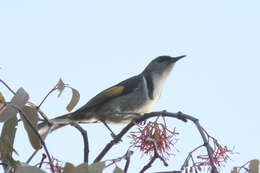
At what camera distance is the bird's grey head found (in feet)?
21.9

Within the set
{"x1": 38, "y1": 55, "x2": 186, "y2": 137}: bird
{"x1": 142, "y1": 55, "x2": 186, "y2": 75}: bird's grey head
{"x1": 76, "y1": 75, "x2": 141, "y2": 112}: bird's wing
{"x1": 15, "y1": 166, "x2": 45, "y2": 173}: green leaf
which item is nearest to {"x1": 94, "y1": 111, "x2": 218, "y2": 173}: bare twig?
{"x1": 15, "y1": 166, "x2": 45, "y2": 173}: green leaf

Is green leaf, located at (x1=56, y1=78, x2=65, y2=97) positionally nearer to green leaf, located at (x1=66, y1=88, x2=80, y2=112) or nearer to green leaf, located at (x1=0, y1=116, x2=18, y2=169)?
green leaf, located at (x1=66, y1=88, x2=80, y2=112)

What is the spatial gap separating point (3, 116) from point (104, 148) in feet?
2.61

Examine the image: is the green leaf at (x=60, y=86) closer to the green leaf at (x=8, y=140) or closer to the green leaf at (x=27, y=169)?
the green leaf at (x=8, y=140)

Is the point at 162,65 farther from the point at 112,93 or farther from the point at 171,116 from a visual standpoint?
the point at 171,116

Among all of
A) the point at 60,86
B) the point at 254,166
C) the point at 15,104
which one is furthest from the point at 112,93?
the point at 254,166

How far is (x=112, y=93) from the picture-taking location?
605 cm

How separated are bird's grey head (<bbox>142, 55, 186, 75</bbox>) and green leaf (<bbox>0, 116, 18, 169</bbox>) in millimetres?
4345

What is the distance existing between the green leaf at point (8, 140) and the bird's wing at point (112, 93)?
10.9 ft

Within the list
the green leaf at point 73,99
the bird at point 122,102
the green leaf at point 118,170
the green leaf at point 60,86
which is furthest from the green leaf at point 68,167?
the bird at point 122,102

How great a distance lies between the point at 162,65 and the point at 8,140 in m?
4.61

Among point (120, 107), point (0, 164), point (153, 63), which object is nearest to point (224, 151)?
point (0, 164)

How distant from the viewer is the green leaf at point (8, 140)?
223cm

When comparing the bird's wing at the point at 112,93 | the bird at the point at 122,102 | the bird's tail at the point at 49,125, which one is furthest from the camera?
the bird's wing at the point at 112,93
